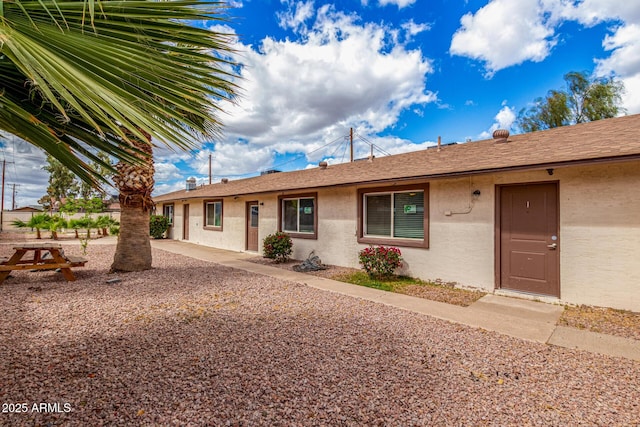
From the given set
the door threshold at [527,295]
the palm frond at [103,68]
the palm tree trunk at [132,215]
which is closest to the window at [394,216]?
the door threshold at [527,295]

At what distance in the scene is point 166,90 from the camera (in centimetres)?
185

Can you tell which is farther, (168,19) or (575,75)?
(575,75)

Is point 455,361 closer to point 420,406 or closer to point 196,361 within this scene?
point 420,406

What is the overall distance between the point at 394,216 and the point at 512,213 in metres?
2.83

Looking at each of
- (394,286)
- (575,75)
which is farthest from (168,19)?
(575,75)

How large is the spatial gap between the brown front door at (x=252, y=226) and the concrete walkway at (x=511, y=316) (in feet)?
19.6

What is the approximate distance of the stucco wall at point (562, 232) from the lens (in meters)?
5.01

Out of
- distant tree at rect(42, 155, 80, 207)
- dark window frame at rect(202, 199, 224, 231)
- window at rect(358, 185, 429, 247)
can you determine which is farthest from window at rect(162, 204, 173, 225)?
distant tree at rect(42, 155, 80, 207)

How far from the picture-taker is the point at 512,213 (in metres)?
6.16

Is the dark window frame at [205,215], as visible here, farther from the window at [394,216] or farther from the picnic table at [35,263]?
the window at [394,216]

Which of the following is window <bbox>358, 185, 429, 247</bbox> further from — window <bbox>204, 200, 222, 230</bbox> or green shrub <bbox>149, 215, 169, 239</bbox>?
green shrub <bbox>149, 215, 169, 239</bbox>

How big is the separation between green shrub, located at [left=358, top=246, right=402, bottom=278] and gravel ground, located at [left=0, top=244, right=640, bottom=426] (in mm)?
2259

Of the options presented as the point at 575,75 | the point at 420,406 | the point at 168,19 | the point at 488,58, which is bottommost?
the point at 420,406

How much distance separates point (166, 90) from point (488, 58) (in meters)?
15.0
